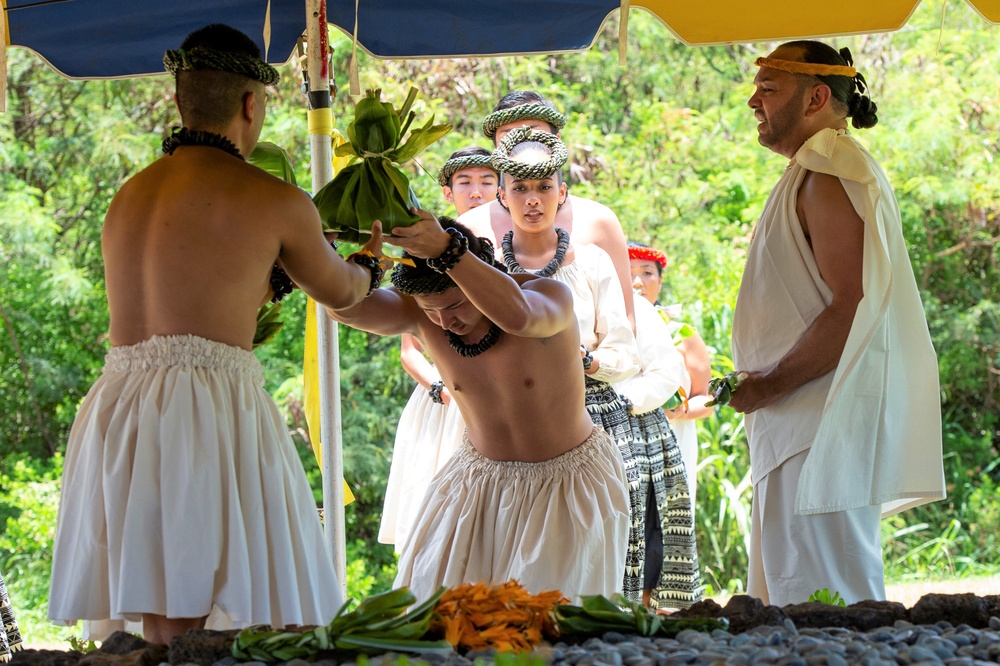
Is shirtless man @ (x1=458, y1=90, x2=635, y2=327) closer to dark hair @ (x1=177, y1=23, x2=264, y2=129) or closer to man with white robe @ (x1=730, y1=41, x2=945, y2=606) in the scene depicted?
man with white robe @ (x1=730, y1=41, x2=945, y2=606)

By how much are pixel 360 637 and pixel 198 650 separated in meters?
0.31

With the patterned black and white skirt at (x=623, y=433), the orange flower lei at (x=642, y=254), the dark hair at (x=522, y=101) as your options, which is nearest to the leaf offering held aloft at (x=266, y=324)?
the patterned black and white skirt at (x=623, y=433)

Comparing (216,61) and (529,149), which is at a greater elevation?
(529,149)

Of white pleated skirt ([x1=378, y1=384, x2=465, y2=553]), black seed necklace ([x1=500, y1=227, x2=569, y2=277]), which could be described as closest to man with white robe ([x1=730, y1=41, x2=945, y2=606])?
black seed necklace ([x1=500, y1=227, x2=569, y2=277])

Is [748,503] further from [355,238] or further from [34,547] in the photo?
[355,238]

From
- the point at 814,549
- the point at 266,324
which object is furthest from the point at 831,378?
the point at 266,324

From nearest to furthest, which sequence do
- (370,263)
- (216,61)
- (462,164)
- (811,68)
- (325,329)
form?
(216,61) < (370,263) < (811,68) < (325,329) < (462,164)

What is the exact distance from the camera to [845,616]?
254 centimetres

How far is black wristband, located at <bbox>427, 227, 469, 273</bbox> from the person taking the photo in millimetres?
3338

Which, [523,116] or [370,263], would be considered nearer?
[370,263]

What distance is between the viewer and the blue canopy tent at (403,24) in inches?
187

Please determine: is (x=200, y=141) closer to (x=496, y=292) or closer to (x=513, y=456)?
(x=496, y=292)

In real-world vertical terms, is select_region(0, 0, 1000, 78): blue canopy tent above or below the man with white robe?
above

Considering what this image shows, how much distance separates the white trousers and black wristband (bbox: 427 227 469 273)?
1288 millimetres
